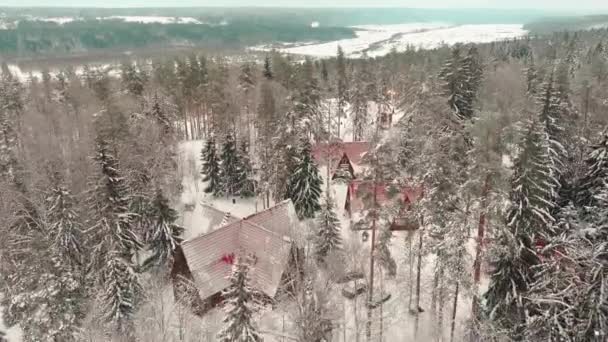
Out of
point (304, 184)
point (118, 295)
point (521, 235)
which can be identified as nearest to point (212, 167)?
point (304, 184)

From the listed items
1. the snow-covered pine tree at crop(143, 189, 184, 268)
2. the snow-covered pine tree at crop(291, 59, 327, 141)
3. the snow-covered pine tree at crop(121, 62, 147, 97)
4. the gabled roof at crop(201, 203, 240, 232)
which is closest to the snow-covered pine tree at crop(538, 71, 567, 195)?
the snow-covered pine tree at crop(291, 59, 327, 141)

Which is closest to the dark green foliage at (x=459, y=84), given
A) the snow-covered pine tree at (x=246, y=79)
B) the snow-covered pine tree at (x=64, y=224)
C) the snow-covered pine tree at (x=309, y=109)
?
the snow-covered pine tree at (x=309, y=109)

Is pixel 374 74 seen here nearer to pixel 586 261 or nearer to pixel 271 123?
pixel 271 123

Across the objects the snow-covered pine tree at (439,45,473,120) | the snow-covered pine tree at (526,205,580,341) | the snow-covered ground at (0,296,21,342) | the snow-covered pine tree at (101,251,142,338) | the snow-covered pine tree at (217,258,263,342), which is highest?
the snow-covered pine tree at (439,45,473,120)

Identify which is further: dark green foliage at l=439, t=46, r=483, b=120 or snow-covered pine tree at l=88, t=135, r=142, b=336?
dark green foliage at l=439, t=46, r=483, b=120

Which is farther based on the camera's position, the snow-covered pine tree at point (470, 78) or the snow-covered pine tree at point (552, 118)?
the snow-covered pine tree at point (470, 78)

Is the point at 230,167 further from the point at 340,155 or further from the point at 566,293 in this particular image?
the point at 566,293

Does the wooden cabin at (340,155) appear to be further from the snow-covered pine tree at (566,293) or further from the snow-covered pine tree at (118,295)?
the snow-covered pine tree at (566,293)

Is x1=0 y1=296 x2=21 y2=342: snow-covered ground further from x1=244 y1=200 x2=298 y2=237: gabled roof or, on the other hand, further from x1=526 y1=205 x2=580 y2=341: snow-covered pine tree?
x1=526 y1=205 x2=580 y2=341: snow-covered pine tree

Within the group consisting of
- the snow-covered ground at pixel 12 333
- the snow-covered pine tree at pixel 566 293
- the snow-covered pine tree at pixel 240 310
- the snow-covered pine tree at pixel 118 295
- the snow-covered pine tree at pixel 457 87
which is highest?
the snow-covered pine tree at pixel 457 87
